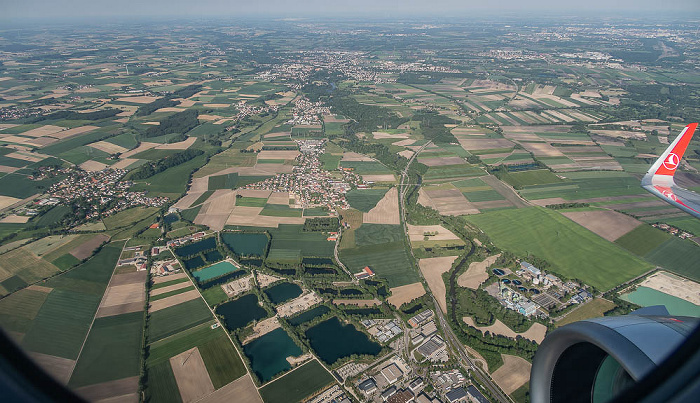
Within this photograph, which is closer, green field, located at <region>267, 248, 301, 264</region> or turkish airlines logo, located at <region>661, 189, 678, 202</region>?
turkish airlines logo, located at <region>661, 189, 678, 202</region>

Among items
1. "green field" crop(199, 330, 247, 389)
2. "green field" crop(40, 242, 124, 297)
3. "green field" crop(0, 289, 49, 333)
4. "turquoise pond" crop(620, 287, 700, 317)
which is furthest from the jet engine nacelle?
"green field" crop(40, 242, 124, 297)

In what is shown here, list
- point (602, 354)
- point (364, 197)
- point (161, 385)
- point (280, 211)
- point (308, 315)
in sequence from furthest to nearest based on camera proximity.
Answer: point (364, 197) → point (280, 211) → point (308, 315) → point (161, 385) → point (602, 354)

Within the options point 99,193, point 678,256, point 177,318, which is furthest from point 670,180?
point 99,193

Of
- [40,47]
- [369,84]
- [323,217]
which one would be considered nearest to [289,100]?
[369,84]

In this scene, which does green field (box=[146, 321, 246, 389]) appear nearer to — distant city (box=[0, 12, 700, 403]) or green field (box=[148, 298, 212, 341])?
distant city (box=[0, 12, 700, 403])

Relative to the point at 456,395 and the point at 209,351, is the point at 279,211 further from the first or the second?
the point at 456,395

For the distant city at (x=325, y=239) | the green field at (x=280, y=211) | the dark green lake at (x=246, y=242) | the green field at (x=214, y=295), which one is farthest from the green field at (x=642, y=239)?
the green field at (x=214, y=295)
